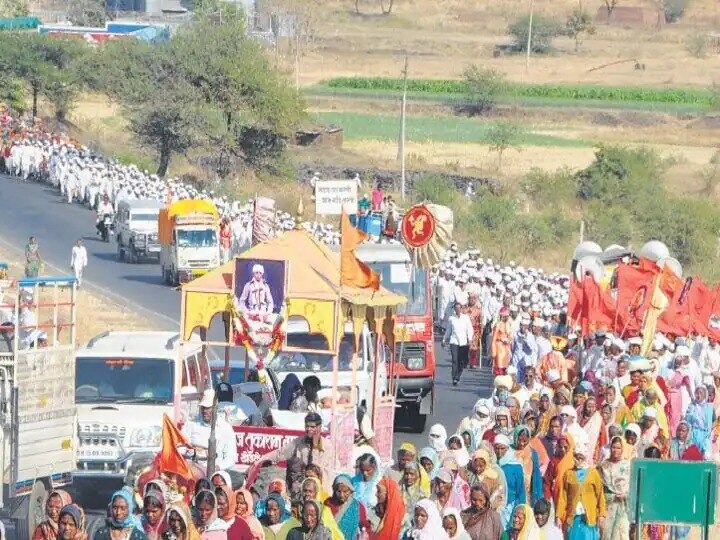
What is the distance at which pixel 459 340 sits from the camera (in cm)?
2652

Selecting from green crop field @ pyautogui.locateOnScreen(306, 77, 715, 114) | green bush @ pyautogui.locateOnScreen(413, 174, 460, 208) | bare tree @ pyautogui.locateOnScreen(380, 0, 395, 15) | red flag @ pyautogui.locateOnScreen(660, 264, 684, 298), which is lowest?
red flag @ pyautogui.locateOnScreen(660, 264, 684, 298)

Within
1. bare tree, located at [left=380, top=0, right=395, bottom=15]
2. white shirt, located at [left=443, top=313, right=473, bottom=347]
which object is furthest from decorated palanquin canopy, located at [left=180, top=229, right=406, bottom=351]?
bare tree, located at [left=380, top=0, right=395, bottom=15]

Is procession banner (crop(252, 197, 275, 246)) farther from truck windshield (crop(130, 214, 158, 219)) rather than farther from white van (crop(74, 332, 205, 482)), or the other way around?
truck windshield (crop(130, 214, 158, 219))

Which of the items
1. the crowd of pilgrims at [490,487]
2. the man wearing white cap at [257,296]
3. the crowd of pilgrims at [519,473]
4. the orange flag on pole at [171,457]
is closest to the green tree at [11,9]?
the crowd of pilgrims at [519,473]

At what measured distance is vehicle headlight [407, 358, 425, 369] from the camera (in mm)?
23625

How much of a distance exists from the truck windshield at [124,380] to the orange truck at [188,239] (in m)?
20.1

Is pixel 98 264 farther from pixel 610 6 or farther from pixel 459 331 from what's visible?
pixel 610 6

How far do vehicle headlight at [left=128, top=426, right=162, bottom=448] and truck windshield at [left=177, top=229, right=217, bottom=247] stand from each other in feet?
70.3

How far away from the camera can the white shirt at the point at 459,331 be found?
26.5m

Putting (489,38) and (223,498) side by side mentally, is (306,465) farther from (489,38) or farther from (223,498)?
(489,38)

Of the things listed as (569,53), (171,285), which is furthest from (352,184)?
(569,53)

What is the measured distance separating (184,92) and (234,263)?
46923 millimetres

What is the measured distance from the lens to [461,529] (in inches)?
469

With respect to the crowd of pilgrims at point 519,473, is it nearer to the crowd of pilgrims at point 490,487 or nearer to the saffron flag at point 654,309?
the crowd of pilgrims at point 490,487
